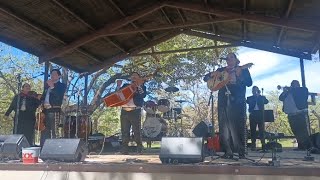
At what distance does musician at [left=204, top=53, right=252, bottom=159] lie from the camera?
14.0 feet

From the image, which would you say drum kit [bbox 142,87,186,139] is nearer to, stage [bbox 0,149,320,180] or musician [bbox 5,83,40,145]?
musician [bbox 5,83,40,145]

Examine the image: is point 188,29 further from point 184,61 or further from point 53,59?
point 184,61

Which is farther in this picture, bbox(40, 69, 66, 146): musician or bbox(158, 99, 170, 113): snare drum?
bbox(158, 99, 170, 113): snare drum

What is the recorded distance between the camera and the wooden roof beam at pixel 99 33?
7.29m

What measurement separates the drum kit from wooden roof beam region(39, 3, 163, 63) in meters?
1.65

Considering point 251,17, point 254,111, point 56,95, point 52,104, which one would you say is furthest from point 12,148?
point 251,17

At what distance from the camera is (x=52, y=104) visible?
17.7ft

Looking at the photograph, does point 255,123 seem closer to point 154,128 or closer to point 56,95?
point 154,128


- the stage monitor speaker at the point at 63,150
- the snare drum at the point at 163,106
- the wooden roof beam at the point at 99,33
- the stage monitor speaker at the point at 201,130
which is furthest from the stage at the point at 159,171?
the wooden roof beam at the point at 99,33

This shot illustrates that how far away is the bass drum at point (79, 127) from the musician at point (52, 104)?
160 centimetres

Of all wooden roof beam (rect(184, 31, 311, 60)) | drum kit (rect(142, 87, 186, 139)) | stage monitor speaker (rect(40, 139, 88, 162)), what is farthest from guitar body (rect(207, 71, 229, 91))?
wooden roof beam (rect(184, 31, 311, 60))

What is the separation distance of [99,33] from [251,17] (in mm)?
3115

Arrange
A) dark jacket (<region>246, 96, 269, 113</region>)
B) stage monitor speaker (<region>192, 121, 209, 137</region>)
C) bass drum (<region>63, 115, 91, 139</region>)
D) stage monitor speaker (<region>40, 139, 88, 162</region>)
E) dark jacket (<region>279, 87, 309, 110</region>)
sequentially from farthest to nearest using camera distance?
1. bass drum (<region>63, 115, 91, 139</region>)
2. dark jacket (<region>246, 96, 269, 113</region>)
3. stage monitor speaker (<region>192, 121, 209, 137</region>)
4. dark jacket (<region>279, 87, 309, 110</region>)
5. stage monitor speaker (<region>40, 139, 88, 162</region>)

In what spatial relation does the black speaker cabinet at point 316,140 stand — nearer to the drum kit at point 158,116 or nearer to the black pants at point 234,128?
the black pants at point 234,128
